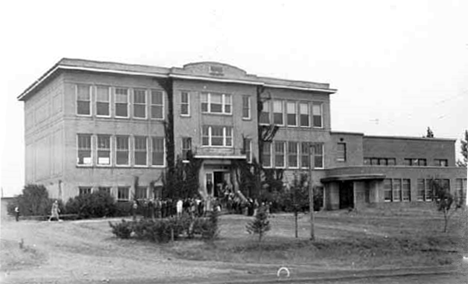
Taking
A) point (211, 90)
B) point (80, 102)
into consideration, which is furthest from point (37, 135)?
point (211, 90)

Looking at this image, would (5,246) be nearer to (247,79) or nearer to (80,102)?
(80,102)

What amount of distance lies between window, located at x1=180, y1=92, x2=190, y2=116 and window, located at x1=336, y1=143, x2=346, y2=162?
598 inches

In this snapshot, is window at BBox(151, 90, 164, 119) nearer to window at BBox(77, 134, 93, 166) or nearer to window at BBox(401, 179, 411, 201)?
window at BBox(77, 134, 93, 166)

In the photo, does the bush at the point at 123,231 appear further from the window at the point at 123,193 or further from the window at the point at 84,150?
the window at the point at 123,193

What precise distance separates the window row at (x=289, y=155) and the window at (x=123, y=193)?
11.9 meters

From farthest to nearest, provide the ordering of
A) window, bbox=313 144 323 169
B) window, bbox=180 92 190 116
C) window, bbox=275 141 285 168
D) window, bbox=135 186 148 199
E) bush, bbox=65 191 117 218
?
window, bbox=313 144 323 169, window, bbox=275 141 285 168, window, bbox=180 92 190 116, window, bbox=135 186 148 199, bush, bbox=65 191 117 218

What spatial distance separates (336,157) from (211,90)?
13722 mm

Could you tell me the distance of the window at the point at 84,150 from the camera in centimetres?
5006

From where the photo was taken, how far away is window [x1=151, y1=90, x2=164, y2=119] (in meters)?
53.5

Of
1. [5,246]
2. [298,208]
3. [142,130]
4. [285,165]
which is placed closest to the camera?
[5,246]

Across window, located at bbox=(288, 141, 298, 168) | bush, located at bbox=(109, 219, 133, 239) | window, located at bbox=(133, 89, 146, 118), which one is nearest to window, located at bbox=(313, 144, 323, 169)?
window, located at bbox=(288, 141, 298, 168)

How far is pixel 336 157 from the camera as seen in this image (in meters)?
62.9

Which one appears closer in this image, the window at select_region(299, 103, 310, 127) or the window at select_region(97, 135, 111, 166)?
the window at select_region(97, 135, 111, 166)

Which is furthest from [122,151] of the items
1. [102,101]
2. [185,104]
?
[185,104]
